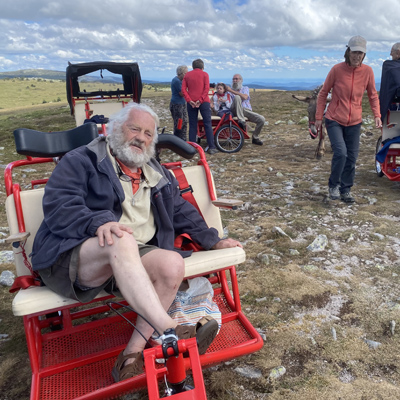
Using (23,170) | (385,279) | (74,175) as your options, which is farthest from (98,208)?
(23,170)

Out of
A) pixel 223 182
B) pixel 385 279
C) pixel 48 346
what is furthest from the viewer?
pixel 223 182

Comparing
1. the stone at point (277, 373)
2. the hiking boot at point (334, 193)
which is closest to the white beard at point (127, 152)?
the stone at point (277, 373)

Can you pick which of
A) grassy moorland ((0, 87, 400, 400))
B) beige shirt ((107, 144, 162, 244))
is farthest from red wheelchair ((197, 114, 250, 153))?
beige shirt ((107, 144, 162, 244))

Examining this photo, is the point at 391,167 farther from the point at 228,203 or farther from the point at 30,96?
the point at 30,96

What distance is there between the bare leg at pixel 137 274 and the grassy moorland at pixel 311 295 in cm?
70

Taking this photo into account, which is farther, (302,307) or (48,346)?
(302,307)

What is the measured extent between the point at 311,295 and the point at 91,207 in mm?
2162

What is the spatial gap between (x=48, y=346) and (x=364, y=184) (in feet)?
19.4

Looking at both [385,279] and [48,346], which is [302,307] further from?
[48,346]

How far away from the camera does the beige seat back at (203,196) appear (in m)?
Answer: 3.68

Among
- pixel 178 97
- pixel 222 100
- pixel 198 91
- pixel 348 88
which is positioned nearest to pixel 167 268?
pixel 348 88

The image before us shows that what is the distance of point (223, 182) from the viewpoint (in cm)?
773

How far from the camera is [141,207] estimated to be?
9.99ft

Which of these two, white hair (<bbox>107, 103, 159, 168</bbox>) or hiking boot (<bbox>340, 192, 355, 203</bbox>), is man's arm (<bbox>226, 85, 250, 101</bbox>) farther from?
white hair (<bbox>107, 103, 159, 168</bbox>)
